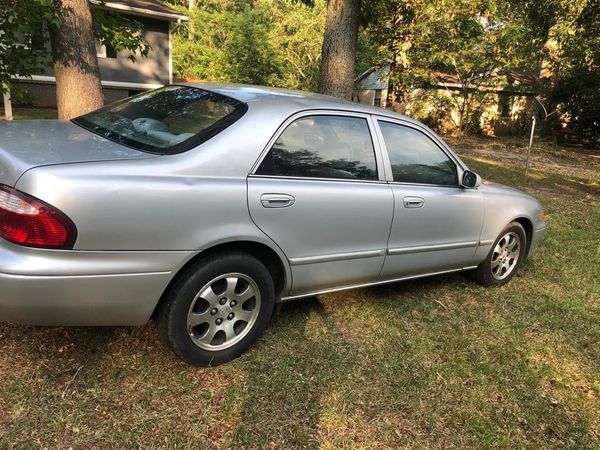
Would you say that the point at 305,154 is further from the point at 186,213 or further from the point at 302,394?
the point at 302,394

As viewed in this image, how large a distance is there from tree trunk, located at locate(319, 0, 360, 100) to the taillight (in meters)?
5.30

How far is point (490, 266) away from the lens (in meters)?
4.57

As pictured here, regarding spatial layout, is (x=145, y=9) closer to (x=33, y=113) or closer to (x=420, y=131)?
(x=33, y=113)

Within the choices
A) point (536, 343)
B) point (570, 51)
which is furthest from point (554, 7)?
point (536, 343)

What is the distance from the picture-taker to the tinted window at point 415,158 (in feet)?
12.0

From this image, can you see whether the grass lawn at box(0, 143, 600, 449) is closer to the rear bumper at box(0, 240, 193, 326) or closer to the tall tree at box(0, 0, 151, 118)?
the rear bumper at box(0, 240, 193, 326)

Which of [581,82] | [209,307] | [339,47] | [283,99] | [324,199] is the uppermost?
[581,82]

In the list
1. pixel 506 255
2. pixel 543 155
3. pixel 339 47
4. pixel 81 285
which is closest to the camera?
pixel 81 285

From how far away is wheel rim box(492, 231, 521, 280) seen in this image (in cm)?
462

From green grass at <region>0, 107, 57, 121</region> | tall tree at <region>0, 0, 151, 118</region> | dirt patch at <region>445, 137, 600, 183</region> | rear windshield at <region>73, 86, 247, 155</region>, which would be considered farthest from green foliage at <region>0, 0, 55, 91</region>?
dirt patch at <region>445, 137, 600, 183</region>

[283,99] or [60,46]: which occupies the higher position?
[60,46]

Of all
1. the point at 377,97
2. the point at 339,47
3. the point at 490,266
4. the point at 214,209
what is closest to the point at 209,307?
the point at 214,209

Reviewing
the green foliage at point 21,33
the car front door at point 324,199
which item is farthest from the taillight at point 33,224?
the green foliage at point 21,33

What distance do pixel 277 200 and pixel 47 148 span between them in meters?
1.26
